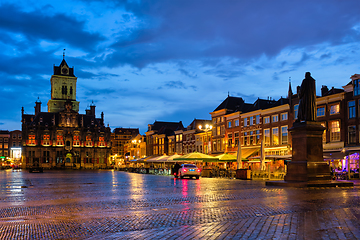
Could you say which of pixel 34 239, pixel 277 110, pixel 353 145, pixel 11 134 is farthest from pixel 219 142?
pixel 11 134

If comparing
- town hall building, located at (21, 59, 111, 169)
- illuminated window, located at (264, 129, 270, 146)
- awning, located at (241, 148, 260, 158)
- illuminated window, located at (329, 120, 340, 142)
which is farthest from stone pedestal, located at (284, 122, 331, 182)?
town hall building, located at (21, 59, 111, 169)

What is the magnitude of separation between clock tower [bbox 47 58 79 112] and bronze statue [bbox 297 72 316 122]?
384ft

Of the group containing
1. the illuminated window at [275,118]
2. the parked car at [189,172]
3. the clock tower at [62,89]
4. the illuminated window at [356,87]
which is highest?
the clock tower at [62,89]

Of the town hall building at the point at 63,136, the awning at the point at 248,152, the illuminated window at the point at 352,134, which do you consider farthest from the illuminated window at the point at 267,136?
the town hall building at the point at 63,136

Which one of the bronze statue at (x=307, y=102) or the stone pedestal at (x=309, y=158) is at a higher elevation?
the bronze statue at (x=307, y=102)

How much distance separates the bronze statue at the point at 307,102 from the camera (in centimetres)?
1966

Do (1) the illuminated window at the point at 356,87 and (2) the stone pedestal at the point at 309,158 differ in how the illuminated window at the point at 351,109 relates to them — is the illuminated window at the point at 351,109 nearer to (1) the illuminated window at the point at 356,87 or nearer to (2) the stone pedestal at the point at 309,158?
(1) the illuminated window at the point at 356,87

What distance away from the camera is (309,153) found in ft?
62.9

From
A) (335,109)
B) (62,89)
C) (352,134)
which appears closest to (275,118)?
(335,109)

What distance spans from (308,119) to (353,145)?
829 inches

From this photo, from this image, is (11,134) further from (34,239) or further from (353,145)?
(34,239)

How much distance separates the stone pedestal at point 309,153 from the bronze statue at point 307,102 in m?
0.45

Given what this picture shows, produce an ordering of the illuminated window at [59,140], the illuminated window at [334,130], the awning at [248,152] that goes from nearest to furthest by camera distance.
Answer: the illuminated window at [334,130] < the awning at [248,152] < the illuminated window at [59,140]

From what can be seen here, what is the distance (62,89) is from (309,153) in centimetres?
12340
